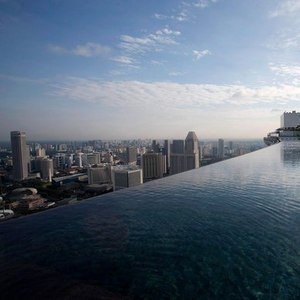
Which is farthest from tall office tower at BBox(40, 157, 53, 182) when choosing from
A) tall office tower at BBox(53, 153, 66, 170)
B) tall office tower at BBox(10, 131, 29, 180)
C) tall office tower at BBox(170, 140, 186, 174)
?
tall office tower at BBox(170, 140, 186, 174)

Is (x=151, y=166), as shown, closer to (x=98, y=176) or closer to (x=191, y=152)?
(x=191, y=152)

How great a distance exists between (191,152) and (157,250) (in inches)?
1115

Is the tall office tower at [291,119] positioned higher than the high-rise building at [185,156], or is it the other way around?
the tall office tower at [291,119]

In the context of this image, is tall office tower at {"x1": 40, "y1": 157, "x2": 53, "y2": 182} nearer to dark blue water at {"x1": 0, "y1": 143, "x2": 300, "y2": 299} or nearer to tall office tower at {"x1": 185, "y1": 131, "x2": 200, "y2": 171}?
tall office tower at {"x1": 185, "y1": 131, "x2": 200, "y2": 171}

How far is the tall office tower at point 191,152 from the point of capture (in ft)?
95.8

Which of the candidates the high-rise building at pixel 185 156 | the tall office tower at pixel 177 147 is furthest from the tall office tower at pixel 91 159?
the high-rise building at pixel 185 156

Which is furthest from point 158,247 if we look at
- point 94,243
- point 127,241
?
point 94,243

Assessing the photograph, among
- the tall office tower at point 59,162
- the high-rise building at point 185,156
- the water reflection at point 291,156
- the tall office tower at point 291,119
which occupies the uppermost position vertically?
the tall office tower at point 291,119

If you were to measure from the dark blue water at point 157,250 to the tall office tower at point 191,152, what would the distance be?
74.7 feet

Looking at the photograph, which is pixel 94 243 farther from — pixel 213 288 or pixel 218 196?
pixel 218 196

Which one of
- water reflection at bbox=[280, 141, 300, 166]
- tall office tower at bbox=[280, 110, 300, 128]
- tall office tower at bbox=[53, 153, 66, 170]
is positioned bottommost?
tall office tower at bbox=[53, 153, 66, 170]

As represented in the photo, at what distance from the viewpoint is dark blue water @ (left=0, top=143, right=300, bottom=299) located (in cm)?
215

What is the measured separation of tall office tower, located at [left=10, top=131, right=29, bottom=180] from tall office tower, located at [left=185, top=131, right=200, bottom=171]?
20.0 metres

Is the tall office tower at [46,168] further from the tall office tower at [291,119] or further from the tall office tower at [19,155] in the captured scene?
the tall office tower at [291,119]
